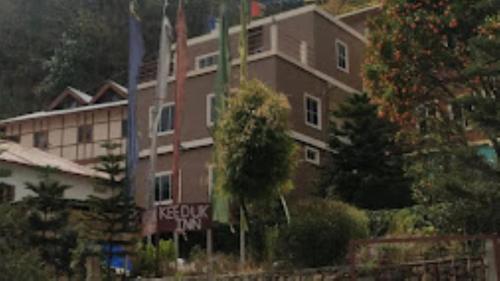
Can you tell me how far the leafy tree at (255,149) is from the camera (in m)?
17.0

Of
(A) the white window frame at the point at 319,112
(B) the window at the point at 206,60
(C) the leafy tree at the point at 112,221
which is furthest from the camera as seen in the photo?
(B) the window at the point at 206,60

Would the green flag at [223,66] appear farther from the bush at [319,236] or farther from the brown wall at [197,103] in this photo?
the bush at [319,236]

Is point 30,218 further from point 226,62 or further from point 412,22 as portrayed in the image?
point 412,22

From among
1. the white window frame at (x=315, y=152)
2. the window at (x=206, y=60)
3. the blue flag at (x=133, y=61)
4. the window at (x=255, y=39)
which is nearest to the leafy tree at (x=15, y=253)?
Answer: the blue flag at (x=133, y=61)

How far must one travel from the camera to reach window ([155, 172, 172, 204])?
87.6 feet

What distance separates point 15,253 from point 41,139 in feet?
83.0

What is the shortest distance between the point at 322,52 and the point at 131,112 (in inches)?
370

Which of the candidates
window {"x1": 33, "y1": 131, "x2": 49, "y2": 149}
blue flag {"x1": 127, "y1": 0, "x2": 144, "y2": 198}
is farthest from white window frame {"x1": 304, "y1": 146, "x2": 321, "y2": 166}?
window {"x1": 33, "y1": 131, "x2": 49, "y2": 149}

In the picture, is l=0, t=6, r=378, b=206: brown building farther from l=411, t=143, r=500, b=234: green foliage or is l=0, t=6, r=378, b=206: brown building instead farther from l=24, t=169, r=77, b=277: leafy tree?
l=24, t=169, r=77, b=277: leafy tree

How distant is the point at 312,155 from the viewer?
85.8ft

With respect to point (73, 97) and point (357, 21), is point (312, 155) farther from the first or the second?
point (73, 97)

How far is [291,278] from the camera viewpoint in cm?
1368

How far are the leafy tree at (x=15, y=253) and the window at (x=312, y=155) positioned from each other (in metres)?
12.0

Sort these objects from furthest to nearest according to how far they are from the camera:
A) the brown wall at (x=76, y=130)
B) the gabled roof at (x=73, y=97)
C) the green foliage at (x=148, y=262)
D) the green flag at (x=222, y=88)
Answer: the gabled roof at (x=73, y=97)
the brown wall at (x=76, y=130)
the green flag at (x=222, y=88)
the green foliage at (x=148, y=262)
